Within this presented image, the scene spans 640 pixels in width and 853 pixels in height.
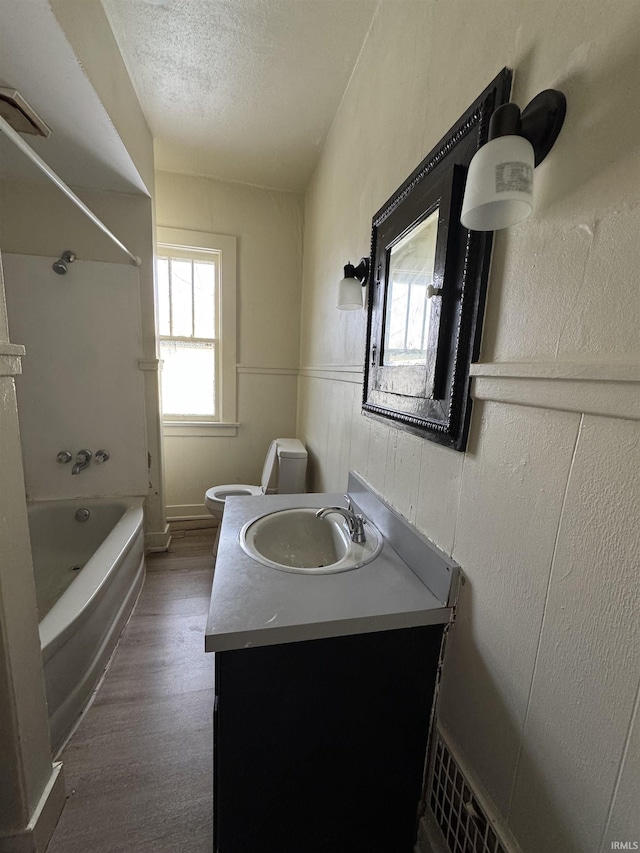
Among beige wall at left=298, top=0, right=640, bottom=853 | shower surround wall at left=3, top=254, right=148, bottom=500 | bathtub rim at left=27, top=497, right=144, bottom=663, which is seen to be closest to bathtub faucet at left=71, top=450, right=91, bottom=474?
shower surround wall at left=3, top=254, right=148, bottom=500

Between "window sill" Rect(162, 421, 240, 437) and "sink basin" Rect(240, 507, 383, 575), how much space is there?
166 centimetres

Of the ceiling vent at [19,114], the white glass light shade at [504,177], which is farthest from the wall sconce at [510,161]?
the ceiling vent at [19,114]

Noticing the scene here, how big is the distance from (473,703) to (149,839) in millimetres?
999

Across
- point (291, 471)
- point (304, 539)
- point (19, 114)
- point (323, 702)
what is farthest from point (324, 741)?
point (19, 114)

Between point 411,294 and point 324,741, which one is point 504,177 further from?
point 324,741

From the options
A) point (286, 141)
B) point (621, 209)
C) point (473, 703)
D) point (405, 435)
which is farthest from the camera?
point (286, 141)

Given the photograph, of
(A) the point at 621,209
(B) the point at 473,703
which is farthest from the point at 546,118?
(B) the point at 473,703

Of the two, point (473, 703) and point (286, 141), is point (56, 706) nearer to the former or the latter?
point (473, 703)

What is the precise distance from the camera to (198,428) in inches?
Answer: 109

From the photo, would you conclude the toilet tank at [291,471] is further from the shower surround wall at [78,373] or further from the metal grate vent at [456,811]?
the metal grate vent at [456,811]

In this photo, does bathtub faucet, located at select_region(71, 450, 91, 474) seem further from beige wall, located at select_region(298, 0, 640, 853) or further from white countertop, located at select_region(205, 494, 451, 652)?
beige wall, located at select_region(298, 0, 640, 853)

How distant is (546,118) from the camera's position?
56 cm

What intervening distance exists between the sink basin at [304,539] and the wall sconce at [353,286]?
2.68ft

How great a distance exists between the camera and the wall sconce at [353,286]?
4.31ft
